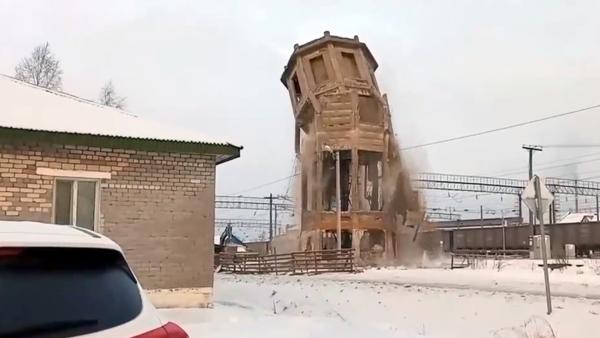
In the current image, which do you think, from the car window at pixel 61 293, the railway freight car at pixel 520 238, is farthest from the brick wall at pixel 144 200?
the railway freight car at pixel 520 238

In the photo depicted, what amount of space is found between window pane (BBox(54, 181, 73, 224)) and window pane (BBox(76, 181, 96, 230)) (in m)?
0.17

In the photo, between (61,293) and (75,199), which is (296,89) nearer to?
(75,199)

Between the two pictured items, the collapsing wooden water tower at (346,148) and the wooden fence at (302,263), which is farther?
the collapsing wooden water tower at (346,148)

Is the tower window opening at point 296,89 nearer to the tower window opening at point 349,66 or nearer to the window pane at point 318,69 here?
the window pane at point 318,69

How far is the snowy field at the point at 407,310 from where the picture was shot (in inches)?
449

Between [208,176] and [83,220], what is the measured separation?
2.44m

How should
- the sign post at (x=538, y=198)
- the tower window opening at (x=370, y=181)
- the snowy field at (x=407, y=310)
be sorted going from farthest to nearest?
the tower window opening at (x=370, y=181), the sign post at (x=538, y=198), the snowy field at (x=407, y=310)

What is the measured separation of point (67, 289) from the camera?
2863 mm

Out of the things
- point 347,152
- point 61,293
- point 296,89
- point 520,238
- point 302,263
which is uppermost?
point 296,89

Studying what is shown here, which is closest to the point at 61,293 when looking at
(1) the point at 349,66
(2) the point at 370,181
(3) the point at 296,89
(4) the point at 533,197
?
(4) the point at 533,197

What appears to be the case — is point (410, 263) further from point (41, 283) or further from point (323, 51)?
point (41, 283)

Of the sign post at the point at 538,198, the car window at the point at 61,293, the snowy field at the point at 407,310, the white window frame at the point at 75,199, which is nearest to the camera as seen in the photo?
the car window at the point at 61,293

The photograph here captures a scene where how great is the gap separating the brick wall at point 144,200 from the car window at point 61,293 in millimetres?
9435

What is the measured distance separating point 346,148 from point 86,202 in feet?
108
